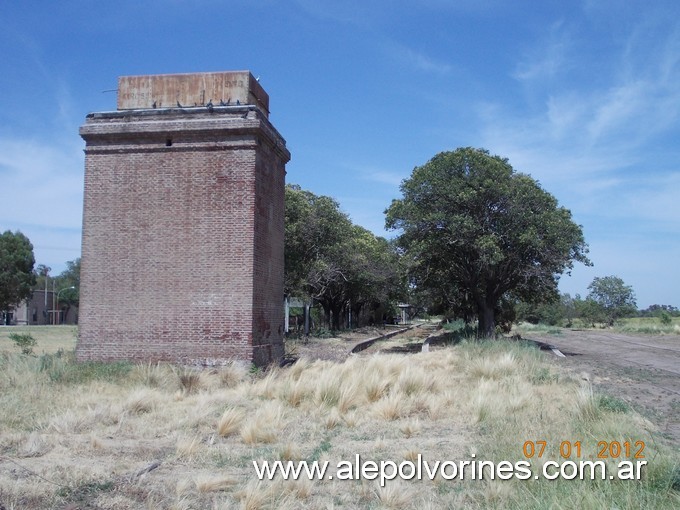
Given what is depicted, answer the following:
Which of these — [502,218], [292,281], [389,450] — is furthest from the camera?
[292,281]

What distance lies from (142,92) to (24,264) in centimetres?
5803

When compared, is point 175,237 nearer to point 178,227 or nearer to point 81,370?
point 178,227

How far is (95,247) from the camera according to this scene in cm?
1555

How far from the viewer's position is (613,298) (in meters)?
77.5

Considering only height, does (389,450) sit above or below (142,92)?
below

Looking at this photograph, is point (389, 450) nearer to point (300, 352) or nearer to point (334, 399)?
point (334, 399)

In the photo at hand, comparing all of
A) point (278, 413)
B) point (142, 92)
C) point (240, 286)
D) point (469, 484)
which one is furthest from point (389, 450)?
point (142, 92)

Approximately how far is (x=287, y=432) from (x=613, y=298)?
7713 cm

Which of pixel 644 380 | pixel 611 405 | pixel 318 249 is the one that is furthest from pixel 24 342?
pixel 318 249

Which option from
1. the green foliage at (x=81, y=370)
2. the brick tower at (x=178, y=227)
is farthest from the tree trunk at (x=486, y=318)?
the green foliage at (x=81, y=370)

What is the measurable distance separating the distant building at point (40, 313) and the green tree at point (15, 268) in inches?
805

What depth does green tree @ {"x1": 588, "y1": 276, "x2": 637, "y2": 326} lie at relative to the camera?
76562 millimetres
